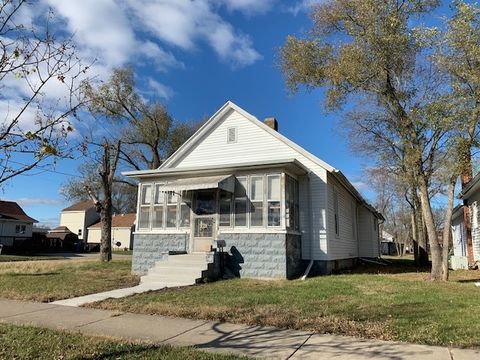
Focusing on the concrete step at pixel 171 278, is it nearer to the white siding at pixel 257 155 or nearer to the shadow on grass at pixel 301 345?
the white siding at pixel 257 155

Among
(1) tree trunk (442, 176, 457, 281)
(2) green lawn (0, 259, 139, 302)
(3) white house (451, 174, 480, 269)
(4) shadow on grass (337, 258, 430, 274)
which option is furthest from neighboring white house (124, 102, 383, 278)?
(3) white house (451, 174, 480, 269)

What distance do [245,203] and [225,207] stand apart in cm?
89

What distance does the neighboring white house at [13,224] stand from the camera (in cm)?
4341

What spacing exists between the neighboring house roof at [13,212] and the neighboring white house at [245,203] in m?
34.7

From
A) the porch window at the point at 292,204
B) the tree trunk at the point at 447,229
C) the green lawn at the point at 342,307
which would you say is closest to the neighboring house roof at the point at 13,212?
the porch window at the point at 292,204

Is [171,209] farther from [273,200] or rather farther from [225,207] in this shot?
[273,200]

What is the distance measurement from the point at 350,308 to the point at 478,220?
1379 centimetres

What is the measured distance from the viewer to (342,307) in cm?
841

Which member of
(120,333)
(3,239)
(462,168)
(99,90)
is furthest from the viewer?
(3,239)

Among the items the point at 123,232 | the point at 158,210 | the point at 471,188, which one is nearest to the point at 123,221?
the point at 123,232

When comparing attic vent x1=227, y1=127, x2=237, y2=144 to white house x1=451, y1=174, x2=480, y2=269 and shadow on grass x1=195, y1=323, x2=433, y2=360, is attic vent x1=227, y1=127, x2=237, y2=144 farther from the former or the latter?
shadow on grass x1=195, y1=323, x2=433, y2=360

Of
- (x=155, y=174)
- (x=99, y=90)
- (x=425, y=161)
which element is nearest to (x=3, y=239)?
(x=99, y=90)

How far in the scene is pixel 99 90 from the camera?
1040 inches

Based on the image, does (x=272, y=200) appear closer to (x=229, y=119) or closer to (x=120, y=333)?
(x=229, y=119)
